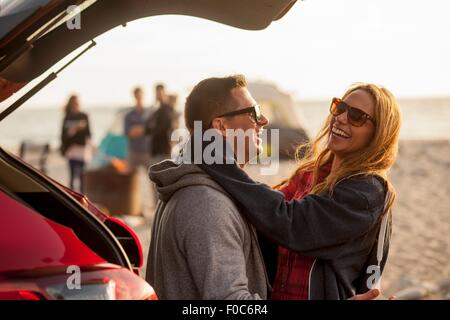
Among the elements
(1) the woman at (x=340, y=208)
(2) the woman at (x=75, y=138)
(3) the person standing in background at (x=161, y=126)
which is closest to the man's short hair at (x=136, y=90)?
(3) the person standing in background at (x=161, y=126)

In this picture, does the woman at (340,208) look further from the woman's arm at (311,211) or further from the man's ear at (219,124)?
the man's ear at (219,124)

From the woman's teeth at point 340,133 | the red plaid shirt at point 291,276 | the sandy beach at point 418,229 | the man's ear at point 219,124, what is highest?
the man's ear at point 219,124

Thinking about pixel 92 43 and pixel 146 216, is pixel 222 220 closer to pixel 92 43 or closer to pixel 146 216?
pixel 92 43

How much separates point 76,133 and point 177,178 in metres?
11.2

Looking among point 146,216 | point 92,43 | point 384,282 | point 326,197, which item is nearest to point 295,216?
point 326,197

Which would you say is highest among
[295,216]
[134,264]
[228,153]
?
[228,153]

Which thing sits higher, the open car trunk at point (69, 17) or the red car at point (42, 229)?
the open car trunk at point (69, 17)

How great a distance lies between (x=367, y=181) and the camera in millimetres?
3330

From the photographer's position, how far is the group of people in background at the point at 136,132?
42.9 ft

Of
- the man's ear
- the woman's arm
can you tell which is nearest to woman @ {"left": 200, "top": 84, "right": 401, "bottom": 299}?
the woman's arm

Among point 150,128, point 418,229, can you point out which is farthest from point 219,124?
point 150,128

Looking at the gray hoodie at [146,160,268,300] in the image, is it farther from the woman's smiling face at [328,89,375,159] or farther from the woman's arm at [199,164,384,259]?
the woman's smiling face at [328,89,375,159]

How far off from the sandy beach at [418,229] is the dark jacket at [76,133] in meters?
1.57
